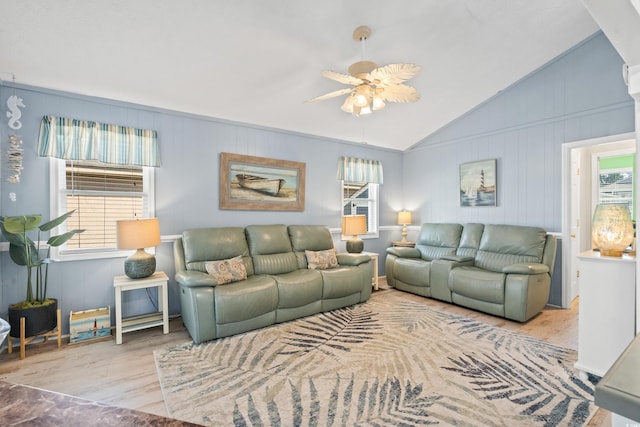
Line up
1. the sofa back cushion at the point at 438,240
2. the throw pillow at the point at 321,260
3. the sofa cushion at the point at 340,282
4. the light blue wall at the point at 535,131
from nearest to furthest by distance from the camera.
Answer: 1. the light blue wall at the point at 535,131
2. the sofa cushion at the point at 340,282
3. the throw pillow at the point at 321,260
4. the sofa back cushion at the point at 438,240

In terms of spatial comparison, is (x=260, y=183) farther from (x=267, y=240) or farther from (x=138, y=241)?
(x=138, y=241)

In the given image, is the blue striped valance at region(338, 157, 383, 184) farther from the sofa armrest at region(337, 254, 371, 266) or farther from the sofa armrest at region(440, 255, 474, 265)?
the sofa armrest at region(440, 255, 474, 265)

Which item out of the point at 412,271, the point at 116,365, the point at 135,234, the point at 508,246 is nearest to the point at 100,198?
the point at 135,234

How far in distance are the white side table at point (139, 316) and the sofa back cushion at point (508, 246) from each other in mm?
3959

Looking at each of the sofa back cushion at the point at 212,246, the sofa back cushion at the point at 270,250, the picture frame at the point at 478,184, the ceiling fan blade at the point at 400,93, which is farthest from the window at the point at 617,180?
the sofa back cushion at the point at 212,246

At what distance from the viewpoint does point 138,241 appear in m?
3.06

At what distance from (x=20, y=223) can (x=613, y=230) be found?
4678mm

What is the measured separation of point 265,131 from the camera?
4371mm

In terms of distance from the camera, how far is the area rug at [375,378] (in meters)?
1.89

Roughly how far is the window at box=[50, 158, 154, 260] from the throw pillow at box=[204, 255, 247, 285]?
3.33ft

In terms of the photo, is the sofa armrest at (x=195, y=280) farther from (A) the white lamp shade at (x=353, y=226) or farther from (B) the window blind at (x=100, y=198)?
(A) the white lamp shade at (x=353, y=226)

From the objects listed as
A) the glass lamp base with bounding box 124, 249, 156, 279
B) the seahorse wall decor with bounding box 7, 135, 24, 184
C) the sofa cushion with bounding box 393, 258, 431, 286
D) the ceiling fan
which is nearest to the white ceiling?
the ceiling fan

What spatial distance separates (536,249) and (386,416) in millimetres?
3123

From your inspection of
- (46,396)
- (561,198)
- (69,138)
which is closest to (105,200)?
(69,138)
